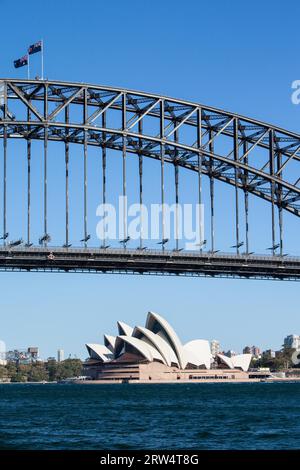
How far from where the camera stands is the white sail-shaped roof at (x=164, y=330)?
13475cm

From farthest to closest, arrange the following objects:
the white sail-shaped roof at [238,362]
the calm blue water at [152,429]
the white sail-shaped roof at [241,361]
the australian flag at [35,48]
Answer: the white sail-shaped roof at [241,361]
the white sail-shaped roof at [238,362]
the australian flag at [35,48]
the calm blue water at [152,429]

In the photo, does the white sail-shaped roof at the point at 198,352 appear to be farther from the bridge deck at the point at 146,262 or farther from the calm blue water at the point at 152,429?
the calm blue water at the point at 152,429

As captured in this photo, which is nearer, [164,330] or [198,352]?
[164,330]

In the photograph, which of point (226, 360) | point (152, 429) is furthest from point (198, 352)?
point (152, 429)

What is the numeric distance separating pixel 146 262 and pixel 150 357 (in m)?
70.8

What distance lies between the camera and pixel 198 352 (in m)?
152

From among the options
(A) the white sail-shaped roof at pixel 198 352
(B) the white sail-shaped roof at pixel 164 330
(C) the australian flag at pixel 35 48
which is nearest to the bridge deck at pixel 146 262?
(C) the australian flag at pixel 35 48

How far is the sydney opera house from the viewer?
5364 inches

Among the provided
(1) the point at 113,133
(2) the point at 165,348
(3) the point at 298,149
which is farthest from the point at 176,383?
(1) the point at 113,133

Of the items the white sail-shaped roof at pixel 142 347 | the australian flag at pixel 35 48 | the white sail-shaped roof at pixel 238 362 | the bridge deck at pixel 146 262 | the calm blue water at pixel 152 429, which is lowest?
the calm blue water at pixel 152 429

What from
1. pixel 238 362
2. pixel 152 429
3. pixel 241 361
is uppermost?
pixel 241 361

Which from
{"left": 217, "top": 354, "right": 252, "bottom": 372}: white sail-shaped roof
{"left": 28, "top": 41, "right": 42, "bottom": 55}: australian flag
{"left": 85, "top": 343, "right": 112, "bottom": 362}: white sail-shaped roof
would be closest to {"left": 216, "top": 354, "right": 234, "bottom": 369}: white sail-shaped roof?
{"left": 217, "top": 354, "right": 252, "bottom": 372}: white sail-shaped roof

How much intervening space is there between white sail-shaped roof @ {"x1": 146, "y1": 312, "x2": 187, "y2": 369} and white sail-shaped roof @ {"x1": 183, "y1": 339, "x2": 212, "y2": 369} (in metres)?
6.30

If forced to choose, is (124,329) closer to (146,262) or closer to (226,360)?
(226,360)
